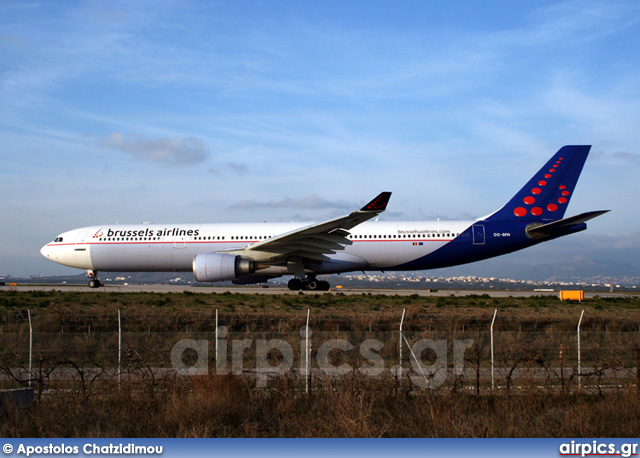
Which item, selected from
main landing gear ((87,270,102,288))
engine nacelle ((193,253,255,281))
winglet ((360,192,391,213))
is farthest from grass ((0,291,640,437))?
main landing gear ((87,270,102,288))

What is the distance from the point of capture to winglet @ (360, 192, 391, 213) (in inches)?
838

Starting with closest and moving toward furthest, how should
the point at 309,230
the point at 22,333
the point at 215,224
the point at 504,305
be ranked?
the point at 22,333 → the point at 504,305 → the point at 309,230 → the point at 215,224

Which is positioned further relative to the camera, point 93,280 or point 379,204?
point 93,280

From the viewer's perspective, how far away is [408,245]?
26.1 meters

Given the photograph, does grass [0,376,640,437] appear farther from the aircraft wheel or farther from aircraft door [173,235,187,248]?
aircraft door [173,235,187,248]

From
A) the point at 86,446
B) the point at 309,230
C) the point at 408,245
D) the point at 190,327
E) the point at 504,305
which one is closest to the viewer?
the point at 86,446

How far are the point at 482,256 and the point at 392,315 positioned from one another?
38.8 feet

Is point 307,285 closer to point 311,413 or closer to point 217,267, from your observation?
point 217,267

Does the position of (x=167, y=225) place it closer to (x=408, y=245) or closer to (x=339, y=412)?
(x=408, y=245)

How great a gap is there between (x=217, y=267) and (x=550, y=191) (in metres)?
15.3

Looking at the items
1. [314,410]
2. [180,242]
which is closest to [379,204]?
[180,242]

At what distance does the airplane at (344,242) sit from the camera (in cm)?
2445

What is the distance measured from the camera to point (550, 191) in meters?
26.5

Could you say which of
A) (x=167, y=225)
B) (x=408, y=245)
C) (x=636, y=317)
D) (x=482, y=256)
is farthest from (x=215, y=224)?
(x=636, y=317)
